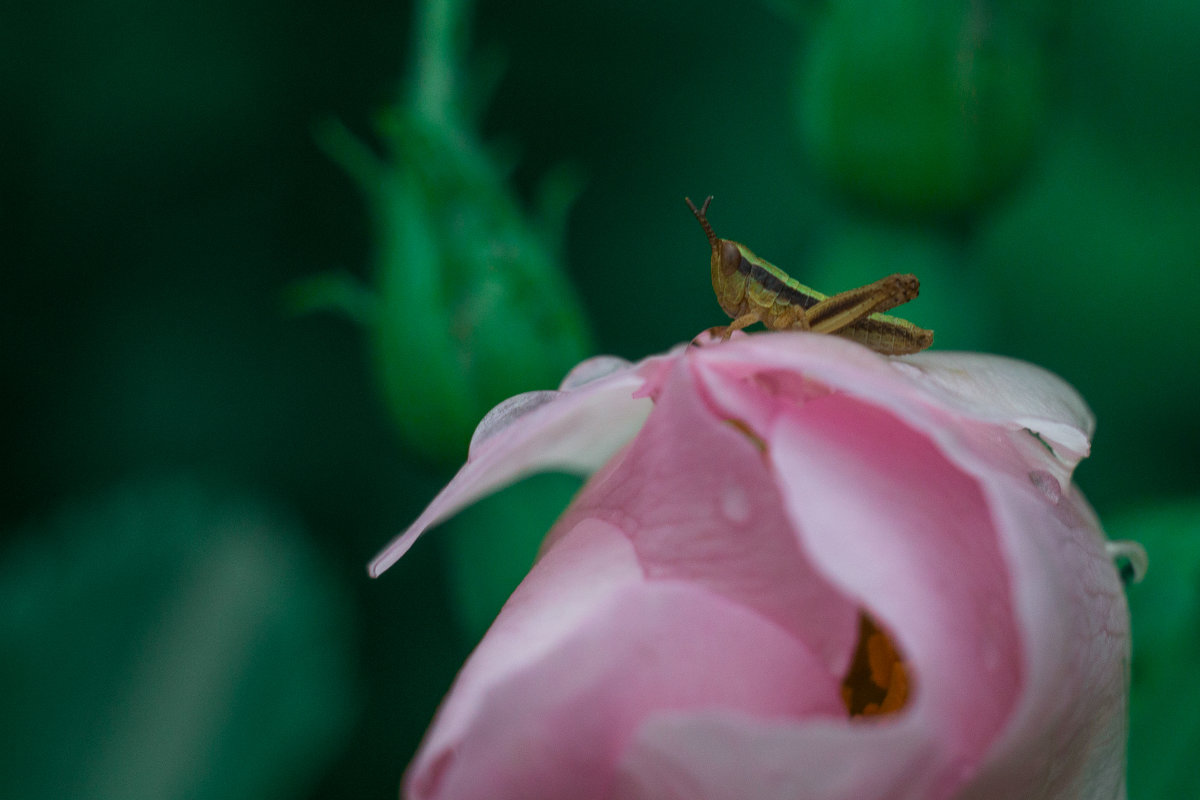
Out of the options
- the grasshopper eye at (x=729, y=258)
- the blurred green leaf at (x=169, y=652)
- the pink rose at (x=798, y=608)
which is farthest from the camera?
the blurred green leaf at (x=169, y=652)

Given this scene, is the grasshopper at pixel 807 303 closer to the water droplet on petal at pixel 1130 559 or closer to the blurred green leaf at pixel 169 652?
the water droplet on petal at pixel 1130 559

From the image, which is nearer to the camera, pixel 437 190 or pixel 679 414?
pixel 679 414

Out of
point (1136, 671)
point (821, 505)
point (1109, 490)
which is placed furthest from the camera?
point (1109, 490)

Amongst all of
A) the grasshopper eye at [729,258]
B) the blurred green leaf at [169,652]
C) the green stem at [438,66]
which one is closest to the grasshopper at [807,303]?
the grasshopper eye at [729,258]

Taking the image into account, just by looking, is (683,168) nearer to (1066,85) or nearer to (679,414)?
(1066,85)

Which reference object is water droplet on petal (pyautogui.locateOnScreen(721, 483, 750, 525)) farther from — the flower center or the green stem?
the green stem

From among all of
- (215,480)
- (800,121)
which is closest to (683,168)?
(800,121)
